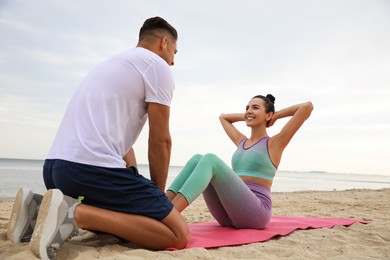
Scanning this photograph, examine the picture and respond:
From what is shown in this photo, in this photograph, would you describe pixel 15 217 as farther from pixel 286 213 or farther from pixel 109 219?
pixel 286 213

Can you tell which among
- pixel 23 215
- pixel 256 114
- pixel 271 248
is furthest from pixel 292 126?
pixel 23 215

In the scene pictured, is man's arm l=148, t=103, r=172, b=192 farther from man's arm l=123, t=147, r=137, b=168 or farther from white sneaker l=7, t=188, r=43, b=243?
white sneaker l=7, t=188, r=43, b=243

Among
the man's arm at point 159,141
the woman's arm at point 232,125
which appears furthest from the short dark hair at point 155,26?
the woman's arm at point 232,125

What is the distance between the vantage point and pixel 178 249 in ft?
8.39

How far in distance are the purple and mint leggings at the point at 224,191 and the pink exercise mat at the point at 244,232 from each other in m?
0.12

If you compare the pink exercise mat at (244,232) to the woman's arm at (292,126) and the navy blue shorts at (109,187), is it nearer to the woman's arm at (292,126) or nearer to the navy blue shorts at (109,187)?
the navy blue shorts at (109,187)

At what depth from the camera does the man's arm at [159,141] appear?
2438 mm

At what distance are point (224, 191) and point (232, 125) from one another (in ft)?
4.77

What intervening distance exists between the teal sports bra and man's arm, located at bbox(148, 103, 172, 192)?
1.18 meters

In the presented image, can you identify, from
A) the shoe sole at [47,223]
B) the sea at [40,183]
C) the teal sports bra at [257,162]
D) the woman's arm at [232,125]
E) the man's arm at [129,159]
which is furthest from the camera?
the sea at [40,183]

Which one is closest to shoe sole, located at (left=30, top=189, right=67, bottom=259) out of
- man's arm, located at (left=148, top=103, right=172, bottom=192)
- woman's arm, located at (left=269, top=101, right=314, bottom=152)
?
man's arm, located at (left=148, top=103, right=172, bottom=192)

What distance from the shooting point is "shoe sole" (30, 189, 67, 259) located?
2.12 metres

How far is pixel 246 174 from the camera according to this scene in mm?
3541

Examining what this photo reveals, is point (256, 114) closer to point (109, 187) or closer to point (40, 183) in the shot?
point (109, 187)
